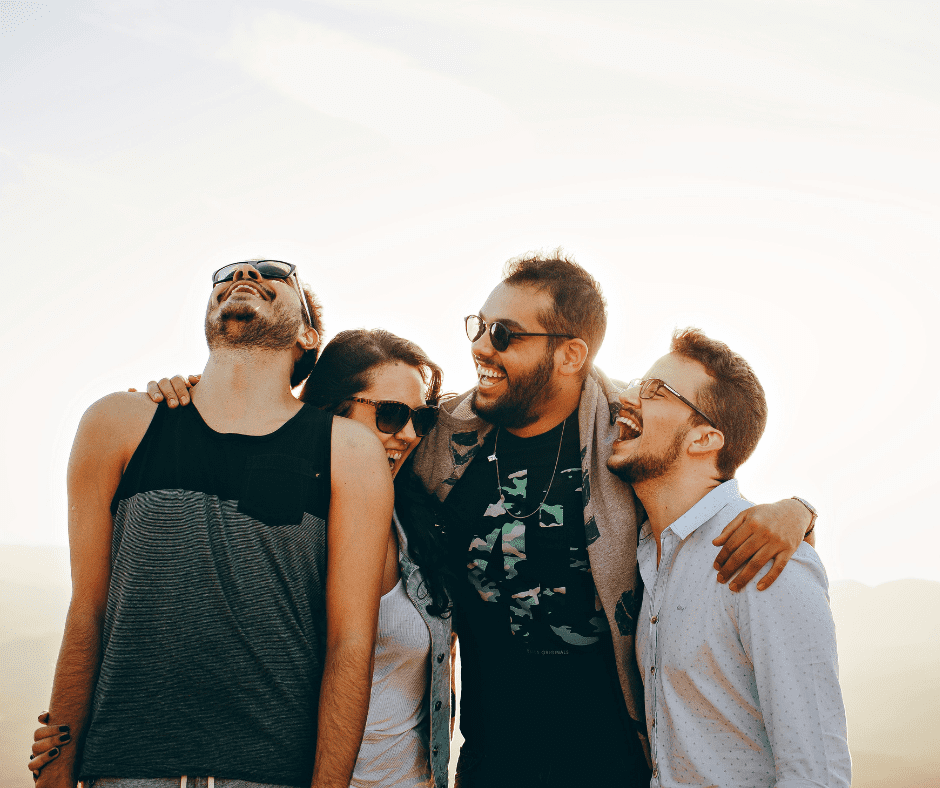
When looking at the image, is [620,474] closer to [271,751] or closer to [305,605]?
[305,605]

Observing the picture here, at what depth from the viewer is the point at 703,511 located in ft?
9.59

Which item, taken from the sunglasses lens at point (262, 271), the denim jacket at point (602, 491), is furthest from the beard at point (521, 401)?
the sunglasses lens at point (262, 271)

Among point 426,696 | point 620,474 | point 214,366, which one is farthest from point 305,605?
point 620,474

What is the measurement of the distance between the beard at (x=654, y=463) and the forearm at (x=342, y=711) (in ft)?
4.96

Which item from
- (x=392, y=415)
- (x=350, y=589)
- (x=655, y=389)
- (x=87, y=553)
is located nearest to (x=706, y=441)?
(x=655, y=389)

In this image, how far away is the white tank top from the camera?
293 centimetres

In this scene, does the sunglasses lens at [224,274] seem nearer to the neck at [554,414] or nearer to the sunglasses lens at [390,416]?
the sunglasses lens at [390,416]

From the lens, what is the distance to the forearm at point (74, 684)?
96.3 inches

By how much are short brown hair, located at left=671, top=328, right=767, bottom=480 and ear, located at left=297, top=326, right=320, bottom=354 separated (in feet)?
6.49

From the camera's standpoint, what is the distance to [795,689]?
2328 mm

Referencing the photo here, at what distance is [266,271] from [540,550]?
6.74 feet

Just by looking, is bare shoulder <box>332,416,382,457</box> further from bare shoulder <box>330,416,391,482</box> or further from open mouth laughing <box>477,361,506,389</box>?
open mouth laughing <box>477,361,506,389</box>

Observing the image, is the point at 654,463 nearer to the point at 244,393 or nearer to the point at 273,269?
the point at 244,393

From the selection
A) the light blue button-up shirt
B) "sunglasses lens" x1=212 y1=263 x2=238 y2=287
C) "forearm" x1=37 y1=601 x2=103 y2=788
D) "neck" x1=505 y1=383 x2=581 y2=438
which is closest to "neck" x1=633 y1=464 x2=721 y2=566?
the light blue button-up shirt
